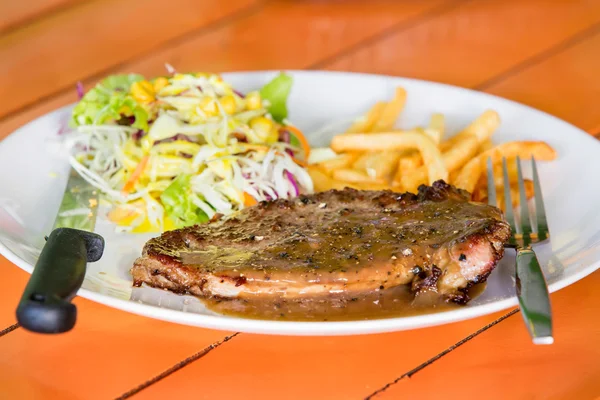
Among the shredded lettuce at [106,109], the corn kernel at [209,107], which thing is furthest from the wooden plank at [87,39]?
the corn kernel at [209,107]

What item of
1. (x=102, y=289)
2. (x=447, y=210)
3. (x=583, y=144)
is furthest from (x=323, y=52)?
(x=102, y=289)

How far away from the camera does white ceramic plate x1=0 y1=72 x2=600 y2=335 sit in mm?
2541

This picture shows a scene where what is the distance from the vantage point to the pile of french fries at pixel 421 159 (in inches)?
141

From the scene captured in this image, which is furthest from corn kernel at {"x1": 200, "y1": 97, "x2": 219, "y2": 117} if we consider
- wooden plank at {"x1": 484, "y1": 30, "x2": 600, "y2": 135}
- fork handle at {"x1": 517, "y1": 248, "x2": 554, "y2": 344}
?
wooden plank at {"x1": 484, "y1": 30, "x2": 600, "y2": 135}

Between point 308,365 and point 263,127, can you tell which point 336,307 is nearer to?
point 308,365

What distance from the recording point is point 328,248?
2.77 m

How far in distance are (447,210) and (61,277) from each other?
4.79 ft

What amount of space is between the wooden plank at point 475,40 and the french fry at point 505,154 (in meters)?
1.26

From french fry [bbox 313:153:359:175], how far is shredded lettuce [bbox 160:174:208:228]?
25.3 inches

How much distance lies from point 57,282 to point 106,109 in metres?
1.72

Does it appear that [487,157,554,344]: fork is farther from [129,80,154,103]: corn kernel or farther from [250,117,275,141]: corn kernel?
[129,80,154,103]: corn kernel

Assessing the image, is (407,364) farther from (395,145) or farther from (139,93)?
→ (139,93)

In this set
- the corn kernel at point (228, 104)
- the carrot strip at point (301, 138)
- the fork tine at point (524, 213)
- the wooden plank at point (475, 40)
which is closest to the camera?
the fork tine at point (524, 213)

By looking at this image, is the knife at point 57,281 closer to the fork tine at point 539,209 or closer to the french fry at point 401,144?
the french fry at point 401,144
